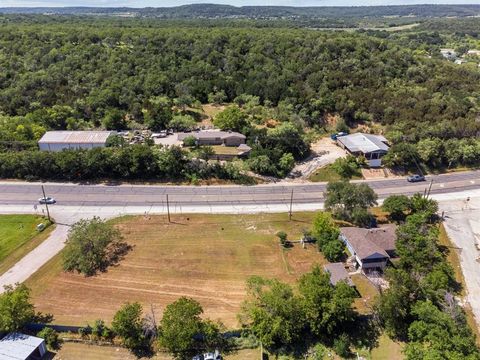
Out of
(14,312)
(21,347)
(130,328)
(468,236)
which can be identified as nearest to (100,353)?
(130,328)

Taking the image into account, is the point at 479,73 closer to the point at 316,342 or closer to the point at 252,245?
the point at 252,245

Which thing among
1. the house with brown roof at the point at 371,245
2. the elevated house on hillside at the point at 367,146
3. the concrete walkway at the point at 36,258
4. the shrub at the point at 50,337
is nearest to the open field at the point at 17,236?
the concrete walkway at the point at 36,258

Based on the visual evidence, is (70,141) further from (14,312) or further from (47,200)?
(14,312)

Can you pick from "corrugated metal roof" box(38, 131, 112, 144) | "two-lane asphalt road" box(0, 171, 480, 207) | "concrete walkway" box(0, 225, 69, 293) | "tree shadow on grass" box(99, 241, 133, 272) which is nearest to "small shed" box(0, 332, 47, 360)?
"concrete walkway" box(0, 225, 69, 293)

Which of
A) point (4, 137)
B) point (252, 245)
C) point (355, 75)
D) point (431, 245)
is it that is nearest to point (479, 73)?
point (355, 75)

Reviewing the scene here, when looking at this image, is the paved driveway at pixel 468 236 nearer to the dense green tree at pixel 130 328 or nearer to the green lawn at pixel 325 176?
the green lawn at pixel 325 176
